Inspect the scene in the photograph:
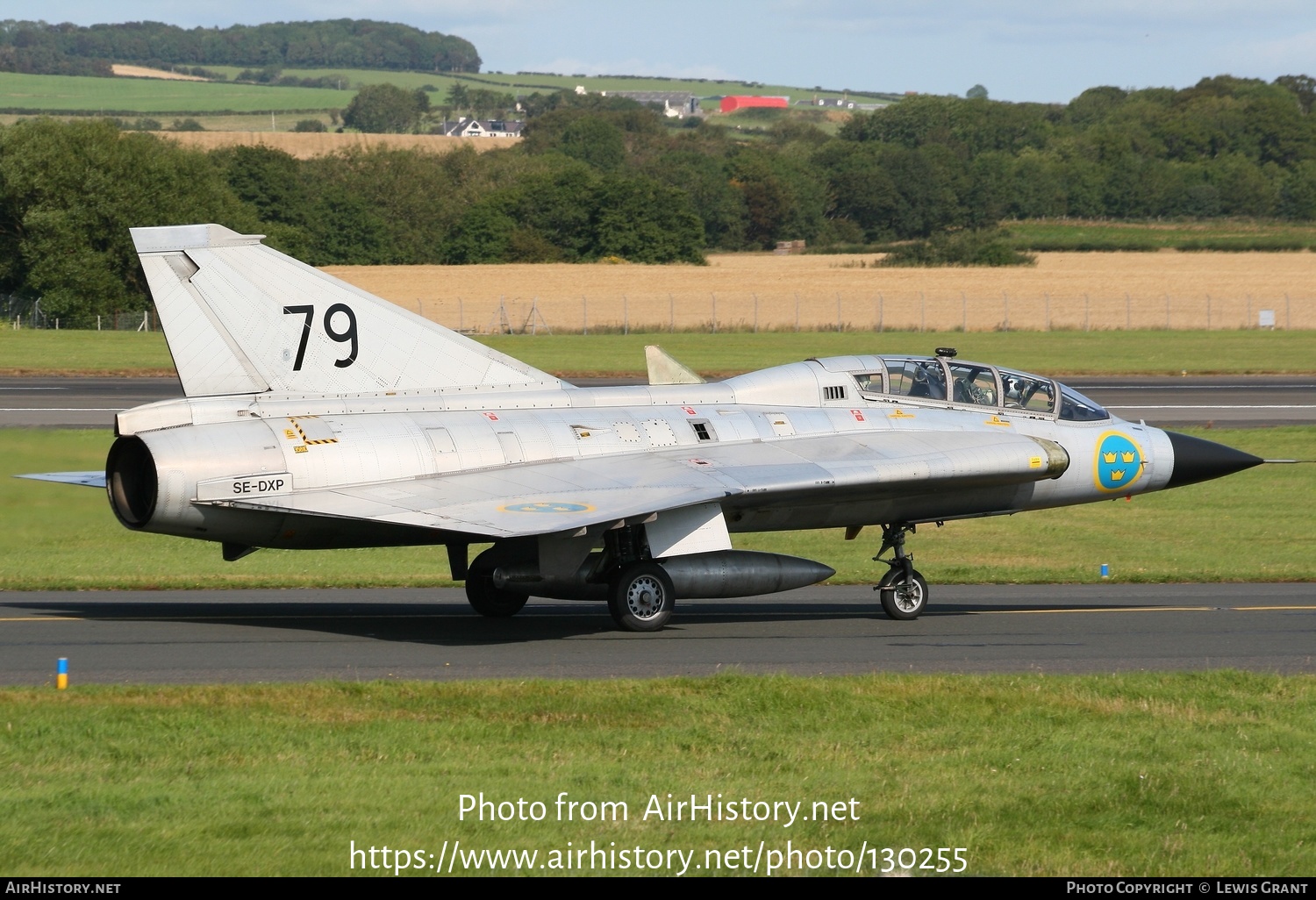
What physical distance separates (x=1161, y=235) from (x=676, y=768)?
366 ft

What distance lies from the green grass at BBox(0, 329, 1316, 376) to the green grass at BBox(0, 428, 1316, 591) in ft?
81.0

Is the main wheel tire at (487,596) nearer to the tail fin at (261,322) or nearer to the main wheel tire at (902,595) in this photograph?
the tail fin at (261,322)

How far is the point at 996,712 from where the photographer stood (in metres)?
11.1

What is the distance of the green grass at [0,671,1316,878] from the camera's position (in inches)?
307

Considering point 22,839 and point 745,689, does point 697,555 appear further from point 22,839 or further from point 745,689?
point 22,839

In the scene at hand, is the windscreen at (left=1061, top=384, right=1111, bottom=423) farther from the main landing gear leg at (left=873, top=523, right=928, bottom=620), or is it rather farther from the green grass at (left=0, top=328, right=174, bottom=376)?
the green grass at (left=0, top=328, right=174, bottom=376)

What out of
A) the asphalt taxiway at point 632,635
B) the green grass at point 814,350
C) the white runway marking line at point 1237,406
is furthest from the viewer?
the green grass at point 814,350

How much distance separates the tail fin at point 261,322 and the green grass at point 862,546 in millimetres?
2140

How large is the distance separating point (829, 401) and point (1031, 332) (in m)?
53.0

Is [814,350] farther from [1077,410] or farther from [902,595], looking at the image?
[902,595]

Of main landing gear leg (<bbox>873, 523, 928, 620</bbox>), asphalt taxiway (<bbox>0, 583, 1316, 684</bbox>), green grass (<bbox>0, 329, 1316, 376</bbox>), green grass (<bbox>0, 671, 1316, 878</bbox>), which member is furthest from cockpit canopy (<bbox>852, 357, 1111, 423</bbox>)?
green grass (<bbox>0, 329, 1316, 376</bbox>)

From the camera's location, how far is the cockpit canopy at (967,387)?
56.3 feet

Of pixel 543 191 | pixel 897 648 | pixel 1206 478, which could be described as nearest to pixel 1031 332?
pixel 543 191

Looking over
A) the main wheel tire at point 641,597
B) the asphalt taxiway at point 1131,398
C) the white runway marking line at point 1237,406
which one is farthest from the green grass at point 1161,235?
the main wheel tire at point 641,597
